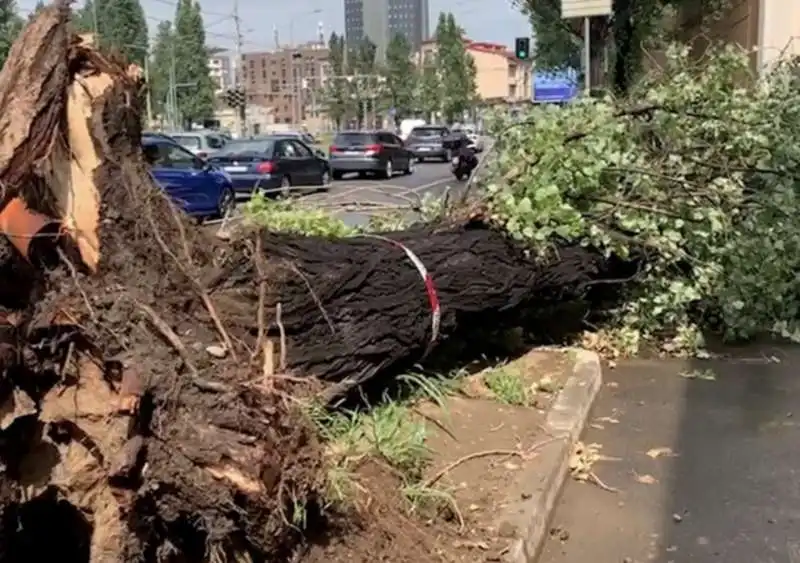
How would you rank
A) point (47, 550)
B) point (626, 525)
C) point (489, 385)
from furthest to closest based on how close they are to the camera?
1. point (489, 385)
2. point (626, 525)
3. point (47, 550)

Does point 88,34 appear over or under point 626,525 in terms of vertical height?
over

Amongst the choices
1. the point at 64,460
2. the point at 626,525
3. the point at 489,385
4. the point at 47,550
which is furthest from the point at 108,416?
the point at 489,385

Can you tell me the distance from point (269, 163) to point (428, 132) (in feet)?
80.0

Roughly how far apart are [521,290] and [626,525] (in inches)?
92.0


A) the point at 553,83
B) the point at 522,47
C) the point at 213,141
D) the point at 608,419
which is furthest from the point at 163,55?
the point at 608,419

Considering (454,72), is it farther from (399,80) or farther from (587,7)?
(587,7)

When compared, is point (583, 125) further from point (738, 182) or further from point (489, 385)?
point (489, 385)

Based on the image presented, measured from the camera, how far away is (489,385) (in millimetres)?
6734

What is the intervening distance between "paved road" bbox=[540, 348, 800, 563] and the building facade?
10028 centimetres

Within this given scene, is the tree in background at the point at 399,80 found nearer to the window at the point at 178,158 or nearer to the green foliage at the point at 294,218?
the window at the point at 178,158

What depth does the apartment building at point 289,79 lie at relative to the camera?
112m

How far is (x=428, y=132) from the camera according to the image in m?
49.9

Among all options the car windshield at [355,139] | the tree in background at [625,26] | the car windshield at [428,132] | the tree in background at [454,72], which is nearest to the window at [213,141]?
the car windshield at [355,139]

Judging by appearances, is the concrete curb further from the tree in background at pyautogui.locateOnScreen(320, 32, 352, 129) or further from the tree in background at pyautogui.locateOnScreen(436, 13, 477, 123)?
the tree in background at pyautogui.locateOnScreen(436, 13, 477, 123)
